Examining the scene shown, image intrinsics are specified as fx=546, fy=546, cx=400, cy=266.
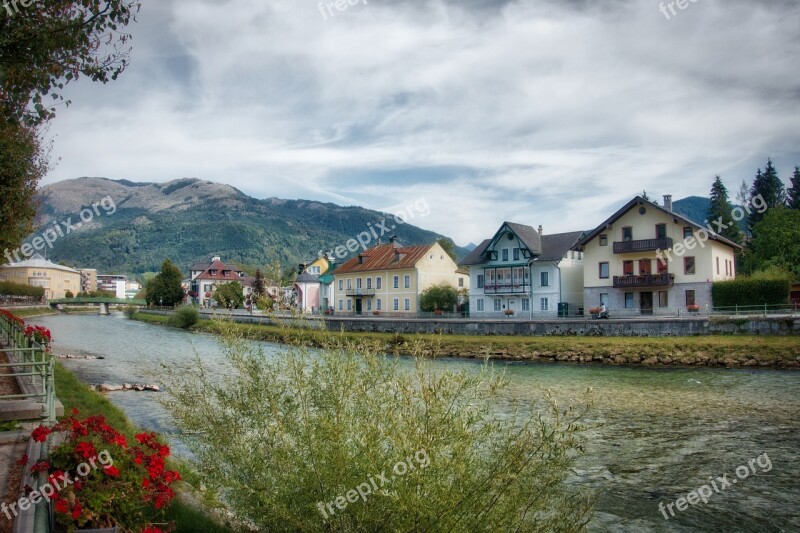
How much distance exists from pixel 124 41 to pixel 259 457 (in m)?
8.31

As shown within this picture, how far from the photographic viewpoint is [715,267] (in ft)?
150

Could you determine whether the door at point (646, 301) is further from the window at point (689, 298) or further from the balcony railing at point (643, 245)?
the balcony railing at point (643, 245)

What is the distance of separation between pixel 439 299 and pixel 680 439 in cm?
4741

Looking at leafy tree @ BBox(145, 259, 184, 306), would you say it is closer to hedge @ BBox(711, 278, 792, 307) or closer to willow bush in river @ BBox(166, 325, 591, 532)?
hedge @ BBox(711, 278, 792, 307)

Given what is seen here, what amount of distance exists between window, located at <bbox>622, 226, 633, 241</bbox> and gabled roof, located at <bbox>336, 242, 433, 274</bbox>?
2373 centimetres

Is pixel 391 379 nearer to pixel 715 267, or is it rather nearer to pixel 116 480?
pixel 116 480

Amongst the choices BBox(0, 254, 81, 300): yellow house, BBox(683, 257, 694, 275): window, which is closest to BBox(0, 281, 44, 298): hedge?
BBox(0, 254, 81, 300): yellow house

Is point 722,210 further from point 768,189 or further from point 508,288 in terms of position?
point 508,288

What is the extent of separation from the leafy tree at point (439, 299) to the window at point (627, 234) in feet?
65.6

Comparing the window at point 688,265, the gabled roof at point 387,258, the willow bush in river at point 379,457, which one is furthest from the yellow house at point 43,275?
the willow bush in river at point 379,457

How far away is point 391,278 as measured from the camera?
68.2 meters

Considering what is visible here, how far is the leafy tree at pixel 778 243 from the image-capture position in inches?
2076

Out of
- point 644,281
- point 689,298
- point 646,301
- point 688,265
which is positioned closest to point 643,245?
point 644,281

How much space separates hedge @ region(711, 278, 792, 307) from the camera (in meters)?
40.2
